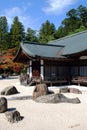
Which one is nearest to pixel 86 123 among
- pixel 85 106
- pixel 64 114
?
pixel 64 114

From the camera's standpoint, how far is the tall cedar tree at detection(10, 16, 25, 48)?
1872 inches

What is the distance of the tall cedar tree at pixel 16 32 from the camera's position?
156ft

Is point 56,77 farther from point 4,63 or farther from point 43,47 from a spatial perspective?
point 4,63

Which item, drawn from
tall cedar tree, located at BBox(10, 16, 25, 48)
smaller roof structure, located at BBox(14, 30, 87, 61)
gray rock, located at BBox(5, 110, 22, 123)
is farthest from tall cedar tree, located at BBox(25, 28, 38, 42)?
gray rock, located at BBox(5, 110, 22, 123)

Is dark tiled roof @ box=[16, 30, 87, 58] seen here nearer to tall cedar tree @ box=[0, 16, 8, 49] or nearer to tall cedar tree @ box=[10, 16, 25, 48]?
tall cedar tree @ box=[0, 16, 8, 49]

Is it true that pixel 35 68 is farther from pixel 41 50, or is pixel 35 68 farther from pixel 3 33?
→ pixel 3 33

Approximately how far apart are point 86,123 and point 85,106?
8.76ft

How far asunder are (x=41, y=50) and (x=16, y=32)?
30188mm

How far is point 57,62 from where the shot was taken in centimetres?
2003

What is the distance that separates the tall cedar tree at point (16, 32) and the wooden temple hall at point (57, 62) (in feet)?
85.4

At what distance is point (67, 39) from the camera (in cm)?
2461

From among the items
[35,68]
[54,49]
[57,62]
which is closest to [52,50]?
[54,49]

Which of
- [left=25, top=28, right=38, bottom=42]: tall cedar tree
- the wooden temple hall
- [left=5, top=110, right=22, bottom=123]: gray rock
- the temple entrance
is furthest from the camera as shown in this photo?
[left=25, top=28, right=38, bottom=42]: tall cedar tree

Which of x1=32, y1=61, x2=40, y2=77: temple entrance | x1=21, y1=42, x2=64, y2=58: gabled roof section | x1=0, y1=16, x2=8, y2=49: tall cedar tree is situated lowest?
x1=32, y1=61, x2=40, y2=77: temple entrance
